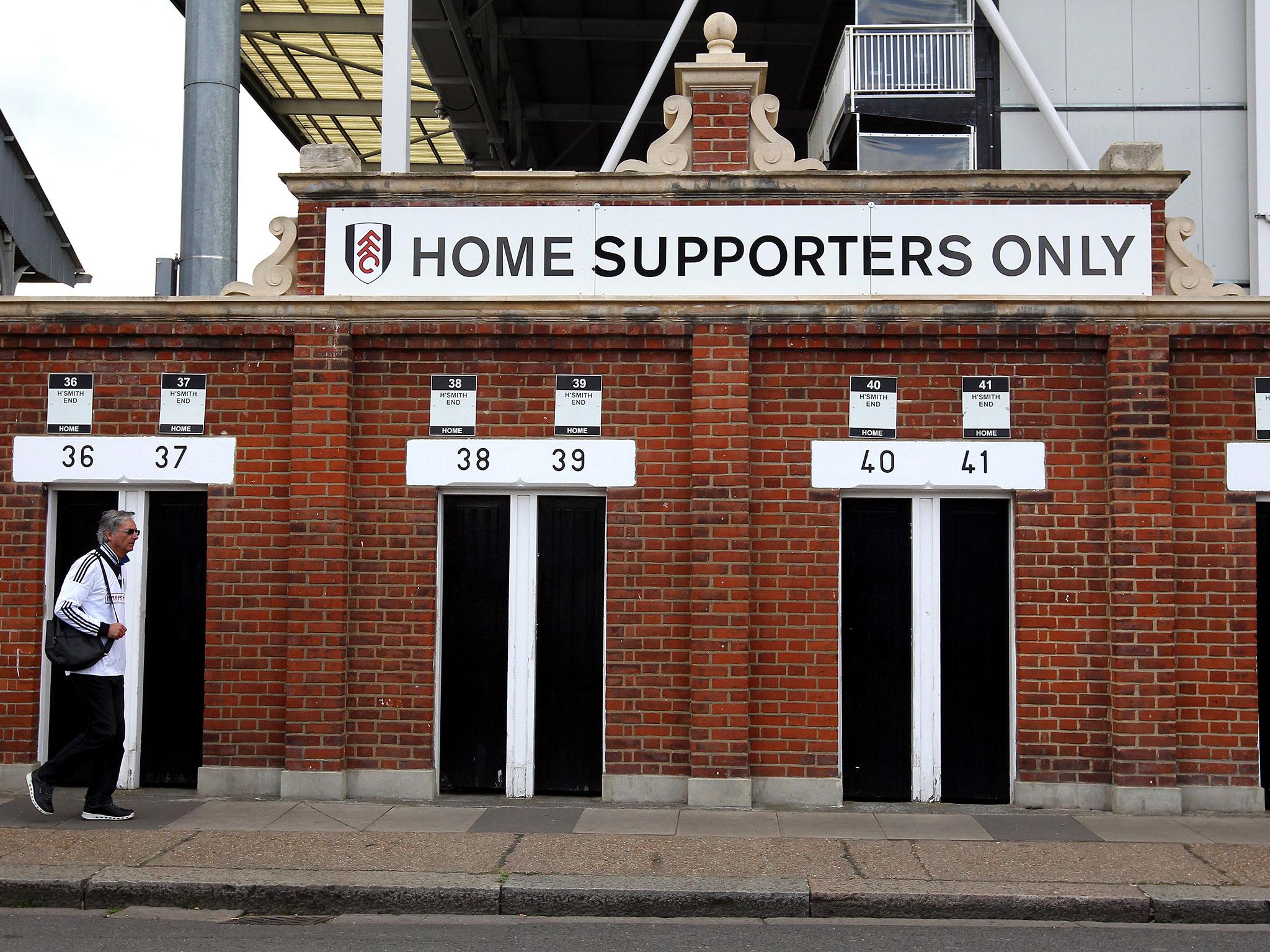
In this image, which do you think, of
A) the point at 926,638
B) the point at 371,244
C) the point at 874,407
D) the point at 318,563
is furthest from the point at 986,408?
the point at 318,563

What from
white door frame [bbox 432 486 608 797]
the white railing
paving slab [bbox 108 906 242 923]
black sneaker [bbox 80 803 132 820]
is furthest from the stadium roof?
paving slab [bbox 108 906 242 923]

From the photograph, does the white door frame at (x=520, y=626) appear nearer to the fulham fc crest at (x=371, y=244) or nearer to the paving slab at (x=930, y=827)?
the fulham fc crest at (x=371, y=244)

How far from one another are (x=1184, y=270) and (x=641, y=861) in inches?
241

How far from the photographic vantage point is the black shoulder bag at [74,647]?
7820 millimetres

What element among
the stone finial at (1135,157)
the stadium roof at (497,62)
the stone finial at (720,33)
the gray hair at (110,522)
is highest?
the stadium roof at (497,62)

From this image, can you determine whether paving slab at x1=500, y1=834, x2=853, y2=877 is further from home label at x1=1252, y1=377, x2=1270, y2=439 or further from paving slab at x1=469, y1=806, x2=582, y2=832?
home label at x1=1252, y1=377, x2=1270, y2=439

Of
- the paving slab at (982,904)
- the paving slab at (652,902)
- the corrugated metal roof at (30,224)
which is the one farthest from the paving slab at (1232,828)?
the corrugated metal roof at (30,224)

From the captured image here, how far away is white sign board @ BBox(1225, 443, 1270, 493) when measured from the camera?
8.84 metres

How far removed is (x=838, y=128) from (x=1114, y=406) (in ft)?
24.1

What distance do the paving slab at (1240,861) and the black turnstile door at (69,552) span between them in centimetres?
811

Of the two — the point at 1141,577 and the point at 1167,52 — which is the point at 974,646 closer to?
the point at 1141,577

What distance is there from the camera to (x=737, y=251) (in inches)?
355

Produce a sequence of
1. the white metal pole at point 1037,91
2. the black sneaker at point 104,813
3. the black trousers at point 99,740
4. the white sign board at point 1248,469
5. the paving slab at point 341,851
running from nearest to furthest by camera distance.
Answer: the paving slab at point 341,851 → the black trousers at point 99,740 → the black sneaker at point 104,813 → the white sign board at point 1248,469 → the white metal pole at point 1037,91

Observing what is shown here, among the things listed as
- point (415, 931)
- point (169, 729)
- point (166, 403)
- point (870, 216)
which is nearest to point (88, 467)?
point (166, 403)
